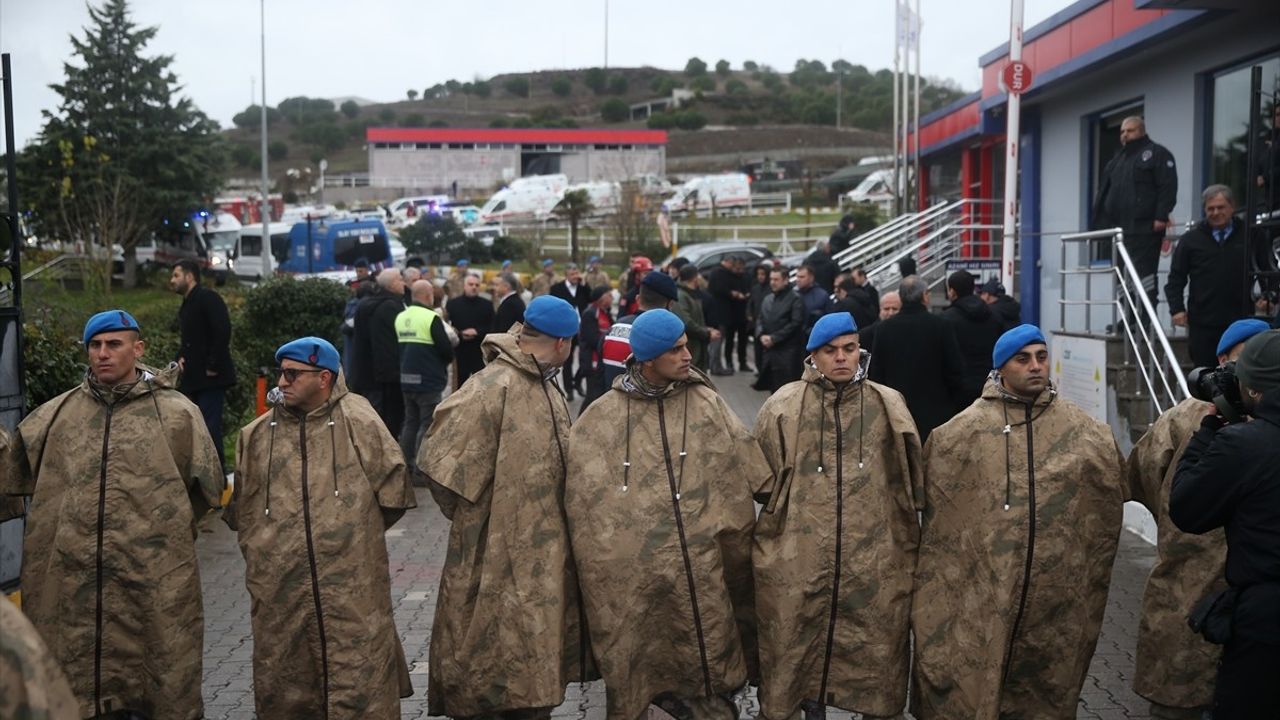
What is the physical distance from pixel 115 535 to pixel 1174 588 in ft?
14.2

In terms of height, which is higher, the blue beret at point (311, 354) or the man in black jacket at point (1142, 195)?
the man in black jacket at point (1142, 195)

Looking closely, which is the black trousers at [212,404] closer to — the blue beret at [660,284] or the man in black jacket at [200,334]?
the man in black jacket at [200,334]

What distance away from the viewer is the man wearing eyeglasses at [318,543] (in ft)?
16.8

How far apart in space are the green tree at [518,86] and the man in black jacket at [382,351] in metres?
123

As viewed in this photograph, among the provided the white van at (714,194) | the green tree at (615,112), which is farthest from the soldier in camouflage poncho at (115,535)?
the green tree at (615,112)

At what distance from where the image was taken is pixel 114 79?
39281mm

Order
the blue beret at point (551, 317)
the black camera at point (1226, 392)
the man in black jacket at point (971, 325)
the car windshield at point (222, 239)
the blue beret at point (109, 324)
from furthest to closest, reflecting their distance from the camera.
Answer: the car windshield at point (222, 239) → the man in black jacket at point (971, 325) → the blue beret at point (551, 317) → the blue beret at point (109, 324) → the black camera at point (1226, 392)

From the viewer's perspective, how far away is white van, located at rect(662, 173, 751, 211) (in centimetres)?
5153

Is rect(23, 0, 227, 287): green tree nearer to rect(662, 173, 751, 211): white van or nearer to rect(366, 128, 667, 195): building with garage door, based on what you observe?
rect(662, 173, 751, 211): white van

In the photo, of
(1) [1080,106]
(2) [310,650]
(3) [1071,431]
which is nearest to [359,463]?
(2) [310,650]

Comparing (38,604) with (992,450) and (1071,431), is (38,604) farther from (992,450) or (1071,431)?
(1071,431)

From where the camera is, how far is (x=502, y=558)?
17.1ft

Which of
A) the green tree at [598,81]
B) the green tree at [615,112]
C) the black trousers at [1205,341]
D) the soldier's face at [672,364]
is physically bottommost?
the black trousers at [1205,341]

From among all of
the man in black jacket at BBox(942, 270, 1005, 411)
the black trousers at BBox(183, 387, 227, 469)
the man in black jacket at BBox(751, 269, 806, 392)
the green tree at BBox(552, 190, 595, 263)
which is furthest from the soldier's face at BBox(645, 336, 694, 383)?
the green tree at BBox(552, 190, 595, 263)
